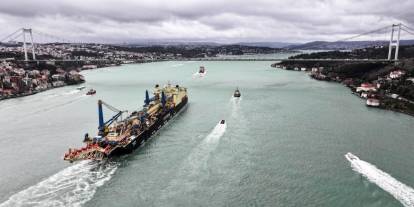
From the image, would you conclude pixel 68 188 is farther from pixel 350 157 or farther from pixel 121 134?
pixel 350 157

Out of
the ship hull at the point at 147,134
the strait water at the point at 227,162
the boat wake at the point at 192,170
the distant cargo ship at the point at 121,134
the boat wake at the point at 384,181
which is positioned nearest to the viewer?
the boat wake at the point at 384,181

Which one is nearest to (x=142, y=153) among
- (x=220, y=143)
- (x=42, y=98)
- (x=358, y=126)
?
(x=220, y=143)

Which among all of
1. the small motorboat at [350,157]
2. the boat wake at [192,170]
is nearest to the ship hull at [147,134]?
the boat wake at [192,170]

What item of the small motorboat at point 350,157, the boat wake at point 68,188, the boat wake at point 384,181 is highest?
the small motorboat at point 350,157

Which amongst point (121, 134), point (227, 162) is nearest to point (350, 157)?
point (227, 162)

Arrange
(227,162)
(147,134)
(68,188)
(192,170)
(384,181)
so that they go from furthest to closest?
(147,134) → (227,162) → (192,170) → (384,181) → (68,188)

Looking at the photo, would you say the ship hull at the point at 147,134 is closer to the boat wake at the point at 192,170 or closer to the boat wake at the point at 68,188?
the boat wake at the point at 68,188

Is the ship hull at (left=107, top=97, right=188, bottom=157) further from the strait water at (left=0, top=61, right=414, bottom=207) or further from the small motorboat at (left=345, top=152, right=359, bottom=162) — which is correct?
the small motorboat at (left=345, top=152, right=359, bottom=162)
